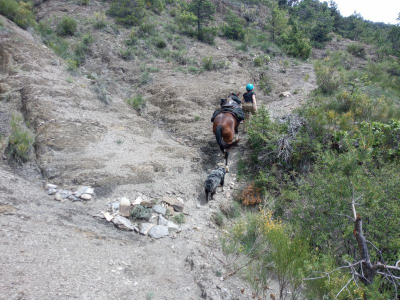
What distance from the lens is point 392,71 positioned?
14078 mm

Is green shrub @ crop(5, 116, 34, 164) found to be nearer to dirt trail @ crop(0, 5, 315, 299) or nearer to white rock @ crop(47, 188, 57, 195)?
dirt trail @ crop(0, 5, 315, 299)

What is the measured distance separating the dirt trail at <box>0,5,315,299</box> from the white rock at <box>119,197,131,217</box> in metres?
0.29

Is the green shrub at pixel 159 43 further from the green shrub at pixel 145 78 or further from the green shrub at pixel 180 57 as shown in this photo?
the green shrub at pixel 145 78

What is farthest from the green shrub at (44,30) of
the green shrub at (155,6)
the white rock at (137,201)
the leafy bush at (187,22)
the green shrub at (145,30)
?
the white rock at (137,201)

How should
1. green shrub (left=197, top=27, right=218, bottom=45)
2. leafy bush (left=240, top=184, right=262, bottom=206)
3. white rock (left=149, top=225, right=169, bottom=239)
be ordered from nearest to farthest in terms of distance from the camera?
white rock (left=149, top=225, right=169, bottom=239), leafy bush (left=240, top=184, right=262, bottom=206), green shrub (left=197, top=27, right=218, bottom=45)

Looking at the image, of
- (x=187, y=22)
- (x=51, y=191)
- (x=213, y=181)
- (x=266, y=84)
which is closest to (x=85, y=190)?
(x=51, y=191)

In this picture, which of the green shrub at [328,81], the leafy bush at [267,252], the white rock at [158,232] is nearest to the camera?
the leafy bush at [267,252]

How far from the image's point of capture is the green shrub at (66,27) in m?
13.3

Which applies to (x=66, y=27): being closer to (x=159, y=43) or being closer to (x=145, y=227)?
(x=159, y=43)

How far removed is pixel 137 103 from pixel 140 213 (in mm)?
5754

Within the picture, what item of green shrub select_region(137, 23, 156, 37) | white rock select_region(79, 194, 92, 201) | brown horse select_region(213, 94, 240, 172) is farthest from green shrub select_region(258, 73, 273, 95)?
white rock select_region(79, 194, 92, 201)

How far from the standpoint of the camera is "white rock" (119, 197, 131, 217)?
16.0 ft

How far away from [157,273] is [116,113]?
19.6ft

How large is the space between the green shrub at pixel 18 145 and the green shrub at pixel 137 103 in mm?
4086
